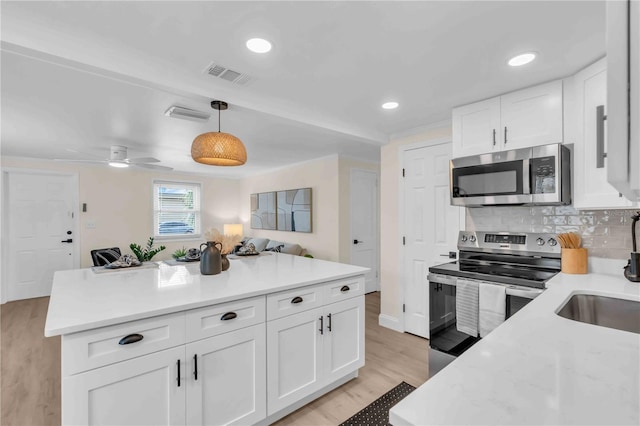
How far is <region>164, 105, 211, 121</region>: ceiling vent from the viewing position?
2668 millimetres

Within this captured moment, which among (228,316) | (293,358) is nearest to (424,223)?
(293,358)

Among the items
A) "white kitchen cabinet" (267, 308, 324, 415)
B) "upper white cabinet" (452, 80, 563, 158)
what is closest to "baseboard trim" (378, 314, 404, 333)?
"white kitchen cabinet" (267, 308, 324, 415)

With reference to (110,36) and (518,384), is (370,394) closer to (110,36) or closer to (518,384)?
(518,384)

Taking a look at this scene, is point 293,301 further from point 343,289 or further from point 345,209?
point 345,209

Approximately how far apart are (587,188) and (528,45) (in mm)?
989

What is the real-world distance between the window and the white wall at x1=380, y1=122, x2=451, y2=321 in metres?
4.57

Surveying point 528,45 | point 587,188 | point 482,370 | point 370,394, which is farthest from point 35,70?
point 587,188

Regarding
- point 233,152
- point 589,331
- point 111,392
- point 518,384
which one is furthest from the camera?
point 233,152

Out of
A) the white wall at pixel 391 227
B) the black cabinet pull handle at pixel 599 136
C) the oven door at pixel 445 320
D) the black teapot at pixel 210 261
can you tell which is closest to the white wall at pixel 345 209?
the white wall at pixel 391 227

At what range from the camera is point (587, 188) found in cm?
198

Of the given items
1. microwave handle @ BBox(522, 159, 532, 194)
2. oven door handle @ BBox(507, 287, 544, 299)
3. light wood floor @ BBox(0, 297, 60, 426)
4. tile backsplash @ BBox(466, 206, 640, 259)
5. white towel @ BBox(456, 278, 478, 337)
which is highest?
microwave handle @ BBox(522, 159, 532, 194)

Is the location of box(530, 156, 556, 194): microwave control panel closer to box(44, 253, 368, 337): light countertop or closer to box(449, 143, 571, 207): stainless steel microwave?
box(449, 143, 571, 207): stainless steel microwave

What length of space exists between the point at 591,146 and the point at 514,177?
45 cm

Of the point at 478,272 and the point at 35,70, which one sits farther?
the point at 478,272
